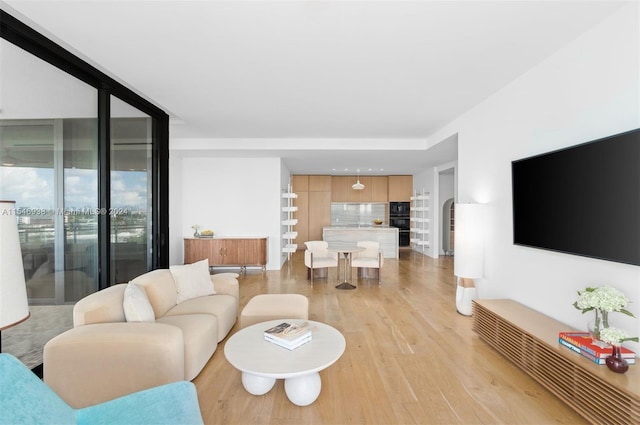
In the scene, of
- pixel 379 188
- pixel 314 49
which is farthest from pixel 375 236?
pixel 314 49

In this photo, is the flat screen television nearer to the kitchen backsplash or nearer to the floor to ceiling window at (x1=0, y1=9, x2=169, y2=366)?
the floor to ceiling window at (x1=0, y1=9, x2=169, y2=366)

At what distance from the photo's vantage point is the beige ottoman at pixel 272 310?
316cm

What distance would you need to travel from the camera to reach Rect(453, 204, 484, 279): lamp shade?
3.86 m

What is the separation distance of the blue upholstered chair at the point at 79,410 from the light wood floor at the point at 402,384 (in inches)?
32.1

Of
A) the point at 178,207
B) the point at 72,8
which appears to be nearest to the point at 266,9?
the point at 72,8

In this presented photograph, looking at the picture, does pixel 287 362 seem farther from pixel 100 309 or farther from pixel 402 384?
pixel 100 309

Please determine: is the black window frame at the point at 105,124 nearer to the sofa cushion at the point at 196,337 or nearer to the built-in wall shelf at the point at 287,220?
the sofa cushion at the point at 196,337

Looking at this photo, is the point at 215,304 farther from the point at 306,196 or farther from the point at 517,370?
the point at 306,196

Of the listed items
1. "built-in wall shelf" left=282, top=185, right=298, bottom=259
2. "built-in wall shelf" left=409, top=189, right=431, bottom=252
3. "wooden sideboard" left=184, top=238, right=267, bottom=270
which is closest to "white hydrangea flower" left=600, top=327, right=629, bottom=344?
"wooden sideboard" left=184, top=238, right=267, bottom=270

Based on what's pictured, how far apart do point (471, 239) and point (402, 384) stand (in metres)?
2.17

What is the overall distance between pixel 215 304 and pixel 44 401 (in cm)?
210

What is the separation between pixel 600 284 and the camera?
231 centimetres

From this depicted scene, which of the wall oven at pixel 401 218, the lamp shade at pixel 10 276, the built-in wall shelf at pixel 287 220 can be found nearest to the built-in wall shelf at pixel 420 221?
the wall oven at pixel 401 218

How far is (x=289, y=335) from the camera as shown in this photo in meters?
2.37
